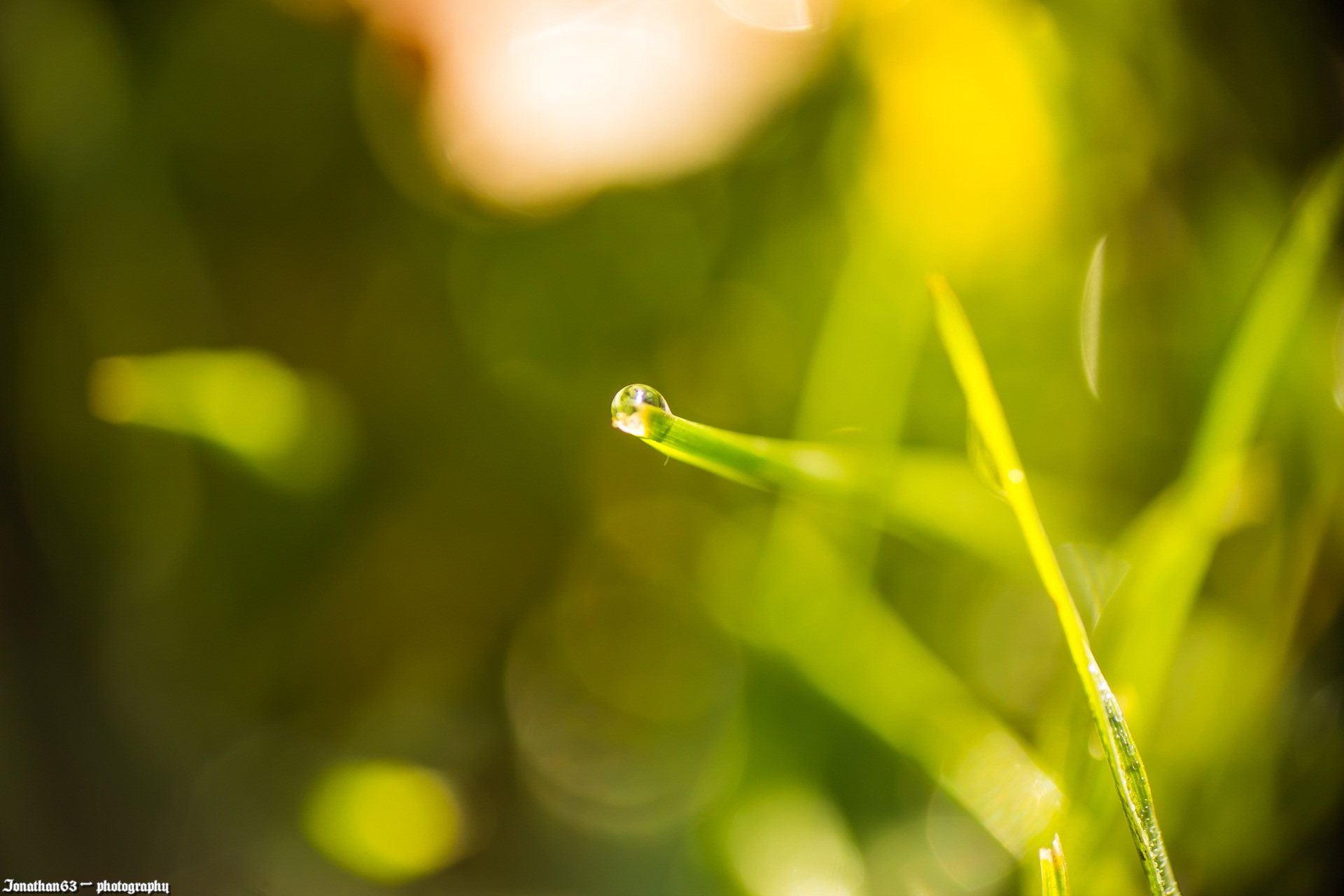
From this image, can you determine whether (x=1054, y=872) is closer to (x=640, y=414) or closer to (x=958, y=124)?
(x=640, y=414)

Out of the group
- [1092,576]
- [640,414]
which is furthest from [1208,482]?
[640,414]

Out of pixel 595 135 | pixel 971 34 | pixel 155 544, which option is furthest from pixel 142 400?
pixel 971 34

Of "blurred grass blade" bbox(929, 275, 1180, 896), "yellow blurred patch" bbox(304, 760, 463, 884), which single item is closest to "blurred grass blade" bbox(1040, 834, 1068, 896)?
"blurred grass blade" bbox(929, 275, 1180, 896)

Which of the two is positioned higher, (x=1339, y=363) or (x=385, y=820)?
(x=1339, y=363)

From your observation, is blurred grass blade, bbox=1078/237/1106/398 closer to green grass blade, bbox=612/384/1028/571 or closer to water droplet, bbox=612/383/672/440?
green grass blade, bbox=612/384/1028/571

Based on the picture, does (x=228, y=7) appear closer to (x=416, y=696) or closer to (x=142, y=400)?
(x=142, y=400)
